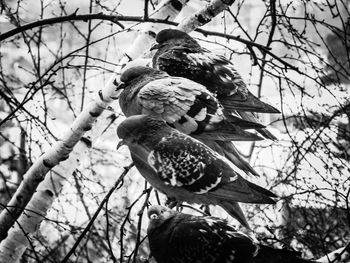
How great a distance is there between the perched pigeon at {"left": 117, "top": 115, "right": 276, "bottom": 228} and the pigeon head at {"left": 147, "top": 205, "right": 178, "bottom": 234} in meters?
0.11

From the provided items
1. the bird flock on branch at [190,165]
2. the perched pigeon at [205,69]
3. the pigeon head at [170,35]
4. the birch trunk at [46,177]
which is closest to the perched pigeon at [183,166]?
the bird flock on branch at [190,165]

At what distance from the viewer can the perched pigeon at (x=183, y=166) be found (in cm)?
185

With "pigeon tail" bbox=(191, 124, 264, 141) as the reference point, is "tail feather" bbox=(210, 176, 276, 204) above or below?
below

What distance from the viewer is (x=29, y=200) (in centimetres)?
286

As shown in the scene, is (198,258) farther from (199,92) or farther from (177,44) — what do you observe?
(177,44)

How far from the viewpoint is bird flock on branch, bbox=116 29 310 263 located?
69.2 inches

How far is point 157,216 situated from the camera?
186cm

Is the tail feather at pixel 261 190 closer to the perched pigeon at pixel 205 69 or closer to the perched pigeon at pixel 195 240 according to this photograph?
the perched pigeon at pixel 195 240

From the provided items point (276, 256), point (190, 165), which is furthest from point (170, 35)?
point (276, 256)

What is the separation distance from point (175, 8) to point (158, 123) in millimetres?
1529

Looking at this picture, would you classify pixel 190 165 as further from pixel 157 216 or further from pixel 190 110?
pixel 190 110

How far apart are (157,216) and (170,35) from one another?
1614 mm

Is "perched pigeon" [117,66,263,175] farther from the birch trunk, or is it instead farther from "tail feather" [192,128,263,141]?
the birch trunk

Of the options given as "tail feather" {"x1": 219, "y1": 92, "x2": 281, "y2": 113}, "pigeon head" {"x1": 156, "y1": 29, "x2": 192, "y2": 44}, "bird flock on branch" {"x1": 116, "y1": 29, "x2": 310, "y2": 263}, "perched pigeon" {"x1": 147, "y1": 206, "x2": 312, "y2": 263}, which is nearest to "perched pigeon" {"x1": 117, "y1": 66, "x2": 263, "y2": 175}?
"bird flock on branch" {"x1": 116, "y1": 29, "x2": 310, "y2": 263}
